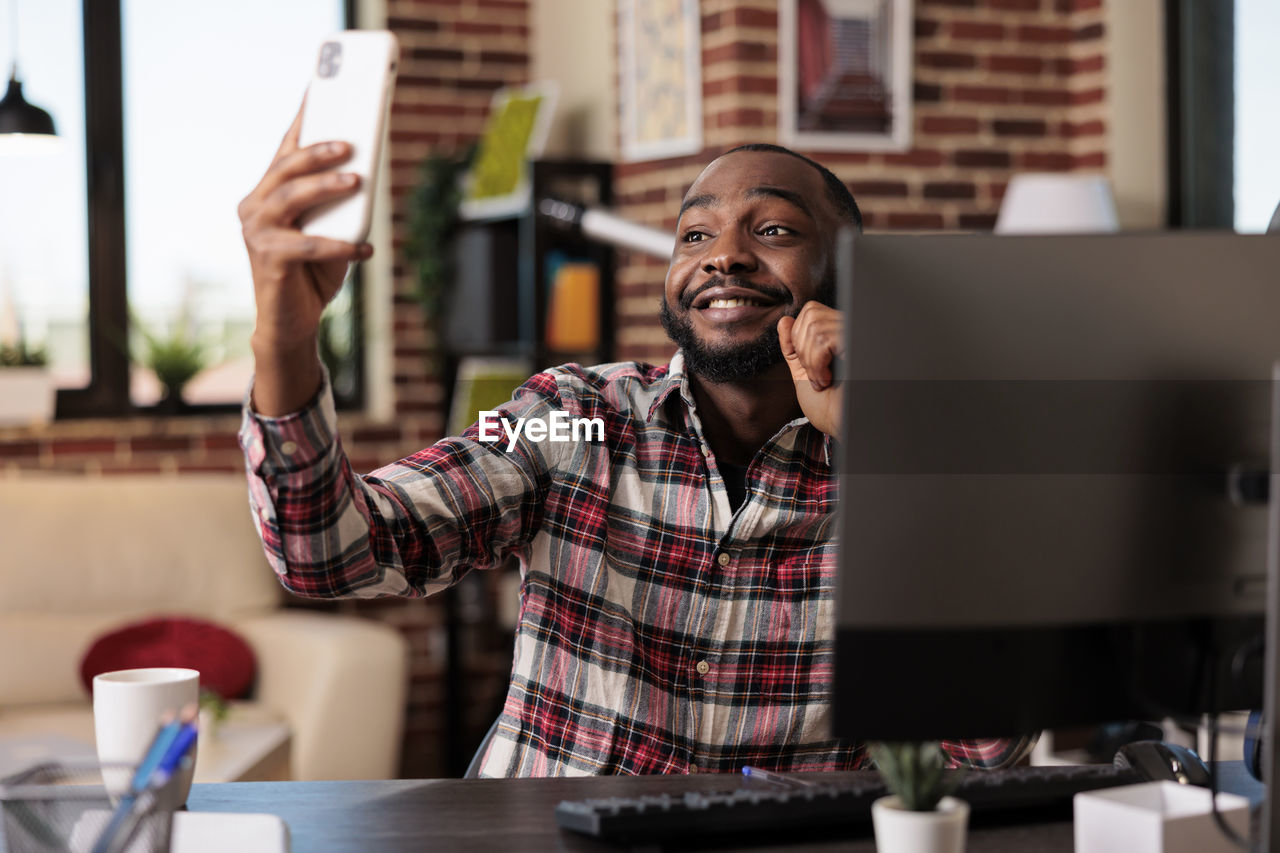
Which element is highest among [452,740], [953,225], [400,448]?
[953,225]

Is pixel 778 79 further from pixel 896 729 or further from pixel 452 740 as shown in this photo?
pixel 896 729

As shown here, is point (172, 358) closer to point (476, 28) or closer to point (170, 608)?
point (170, 608)

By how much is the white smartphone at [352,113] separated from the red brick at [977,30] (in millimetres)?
2447

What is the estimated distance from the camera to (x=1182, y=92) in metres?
3.24

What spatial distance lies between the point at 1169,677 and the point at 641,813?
1.25ft

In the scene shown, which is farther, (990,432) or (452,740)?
(452,740)

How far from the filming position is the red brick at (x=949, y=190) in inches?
124

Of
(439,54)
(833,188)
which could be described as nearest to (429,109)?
(439,54)

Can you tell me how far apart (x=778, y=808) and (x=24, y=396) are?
3.05 meters

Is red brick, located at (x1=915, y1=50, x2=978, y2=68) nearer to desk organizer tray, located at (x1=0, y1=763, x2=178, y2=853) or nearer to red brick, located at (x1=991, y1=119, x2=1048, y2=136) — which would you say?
red brick, located at (x1=991, y1=119, x2=1048, y2=136)

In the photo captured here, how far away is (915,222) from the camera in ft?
10.3

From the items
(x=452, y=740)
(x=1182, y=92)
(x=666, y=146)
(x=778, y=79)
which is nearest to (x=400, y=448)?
(x=452, y=740)

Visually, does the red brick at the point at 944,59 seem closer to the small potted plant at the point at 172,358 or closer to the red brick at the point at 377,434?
the red brick at the point at 377,434

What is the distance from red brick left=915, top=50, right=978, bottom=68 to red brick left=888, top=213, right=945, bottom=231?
345 mm
